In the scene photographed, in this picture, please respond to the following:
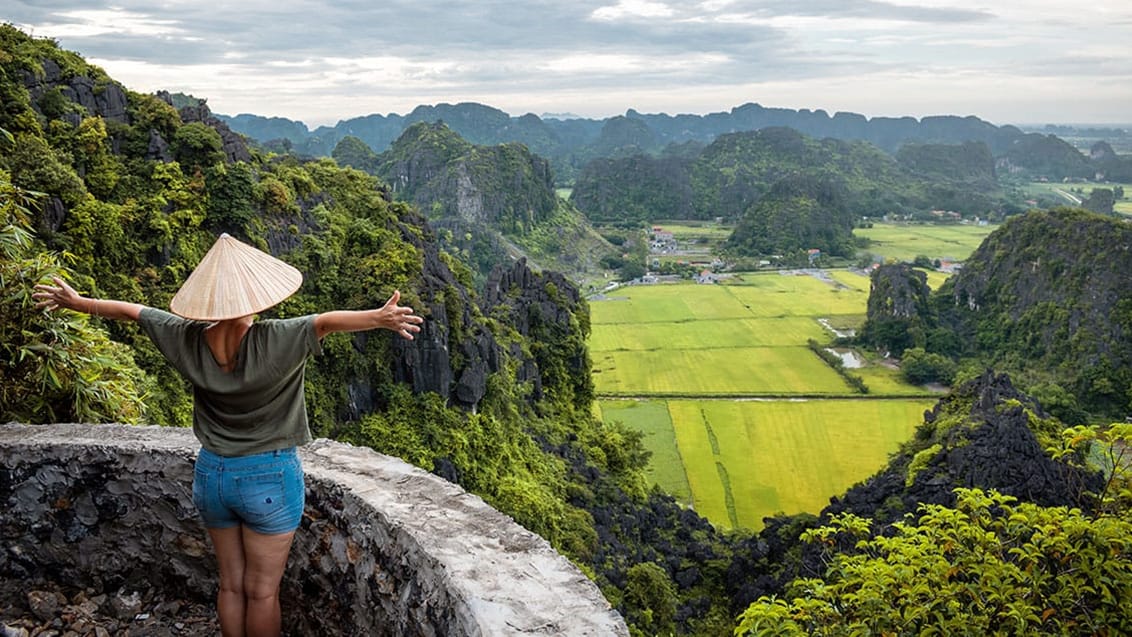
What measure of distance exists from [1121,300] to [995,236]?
1082 cm

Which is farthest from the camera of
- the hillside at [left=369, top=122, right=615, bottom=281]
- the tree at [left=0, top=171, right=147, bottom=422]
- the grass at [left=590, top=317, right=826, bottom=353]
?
the hillside at [left=369, top=122, right=615, bottom=281]

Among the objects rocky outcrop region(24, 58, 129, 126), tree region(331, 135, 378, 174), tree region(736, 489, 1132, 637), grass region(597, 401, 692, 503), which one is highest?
tree region(331, 135, 378, 174)

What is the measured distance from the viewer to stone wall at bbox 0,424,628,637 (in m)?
2.37

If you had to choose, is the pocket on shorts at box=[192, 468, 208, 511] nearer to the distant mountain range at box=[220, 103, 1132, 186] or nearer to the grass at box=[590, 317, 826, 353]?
the grass at box=[590, 317, 826, 353]

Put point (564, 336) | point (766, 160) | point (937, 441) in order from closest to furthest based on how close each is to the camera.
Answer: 1. point (937, 441)
2. point (564, 336)
3. point (766, 160)

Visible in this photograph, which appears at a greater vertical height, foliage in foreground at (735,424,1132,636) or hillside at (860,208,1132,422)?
foliage in foreground at (735,424,1132,636)

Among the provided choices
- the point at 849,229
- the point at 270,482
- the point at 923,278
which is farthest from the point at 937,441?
the point at 849,229

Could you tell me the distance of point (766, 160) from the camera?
106 metres

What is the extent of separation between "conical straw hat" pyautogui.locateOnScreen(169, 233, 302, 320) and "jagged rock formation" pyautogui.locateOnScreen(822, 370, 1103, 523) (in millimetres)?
12354

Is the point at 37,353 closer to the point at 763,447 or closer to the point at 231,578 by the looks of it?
the point at 231,578

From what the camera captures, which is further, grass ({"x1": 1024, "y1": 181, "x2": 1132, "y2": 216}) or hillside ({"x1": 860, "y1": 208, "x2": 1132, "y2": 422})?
grass ({"x1": 1024, "y1": 181, "x2": 1132, "y2": 216})

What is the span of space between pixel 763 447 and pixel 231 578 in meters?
23.6

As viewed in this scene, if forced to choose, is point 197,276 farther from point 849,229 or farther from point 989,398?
point 849,229

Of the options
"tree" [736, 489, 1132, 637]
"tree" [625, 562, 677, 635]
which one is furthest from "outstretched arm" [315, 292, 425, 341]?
"tree" [625, 562, 677, 635]
